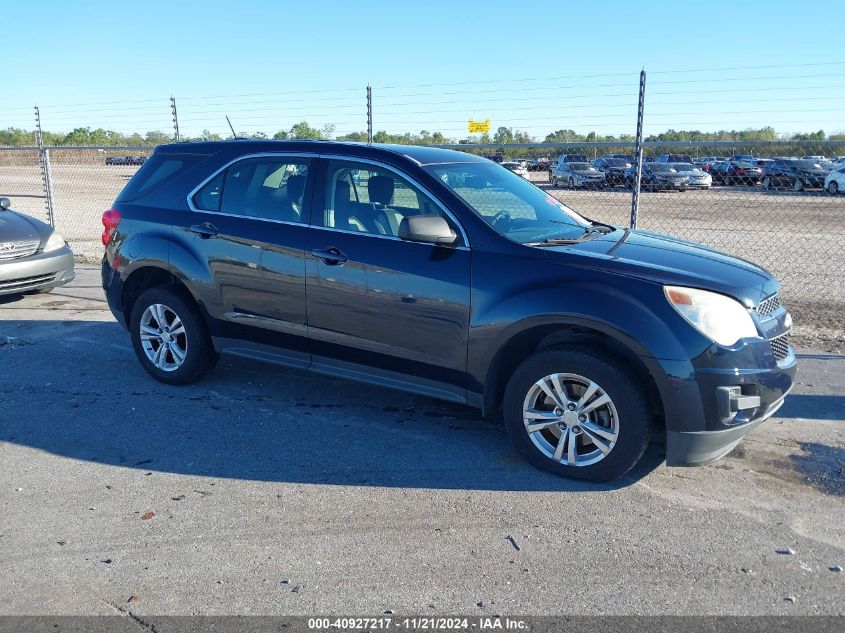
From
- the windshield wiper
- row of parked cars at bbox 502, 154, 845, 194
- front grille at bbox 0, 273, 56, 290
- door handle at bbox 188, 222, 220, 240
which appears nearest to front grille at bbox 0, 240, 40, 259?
front grille at bbox 0, 273, 56, 290

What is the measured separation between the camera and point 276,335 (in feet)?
17.5

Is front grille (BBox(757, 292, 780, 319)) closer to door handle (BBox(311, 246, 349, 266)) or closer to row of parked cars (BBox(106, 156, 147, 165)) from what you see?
door handle (BBox(311, 246, 349, 266))

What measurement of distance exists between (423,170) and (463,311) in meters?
0.99

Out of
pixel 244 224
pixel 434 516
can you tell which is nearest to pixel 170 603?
pixel 434 516

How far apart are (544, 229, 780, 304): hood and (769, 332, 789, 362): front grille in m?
0.26

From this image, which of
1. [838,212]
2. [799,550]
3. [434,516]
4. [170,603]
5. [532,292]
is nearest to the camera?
[170,603]

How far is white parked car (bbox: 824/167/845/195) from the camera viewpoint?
26653mm

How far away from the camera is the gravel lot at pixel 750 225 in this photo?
895 centimetres

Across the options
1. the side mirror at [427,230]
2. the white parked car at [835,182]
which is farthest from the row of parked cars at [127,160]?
the white parked car at [835,182]

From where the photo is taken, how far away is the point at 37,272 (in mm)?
8672

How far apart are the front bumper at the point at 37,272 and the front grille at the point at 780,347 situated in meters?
7.71

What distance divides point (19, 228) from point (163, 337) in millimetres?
4111

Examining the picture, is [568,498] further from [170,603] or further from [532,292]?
[170,603]

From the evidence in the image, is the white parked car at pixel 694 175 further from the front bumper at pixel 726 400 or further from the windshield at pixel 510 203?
the front bumper at pixel 726 400
